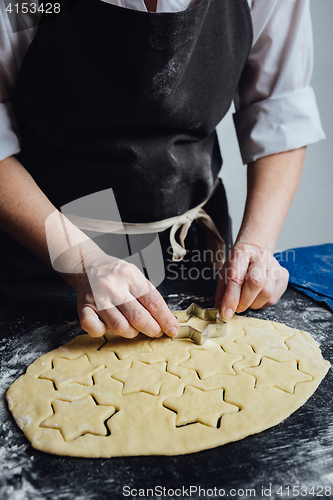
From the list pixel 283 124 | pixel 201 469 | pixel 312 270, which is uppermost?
pixel 283 124

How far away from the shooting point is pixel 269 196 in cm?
145

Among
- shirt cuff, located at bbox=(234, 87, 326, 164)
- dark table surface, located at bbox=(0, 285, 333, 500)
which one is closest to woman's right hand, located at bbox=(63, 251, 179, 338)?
dark table surface, located at bbox=(0, 285, 333, 500)

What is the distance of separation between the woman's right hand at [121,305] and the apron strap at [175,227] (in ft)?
0.92

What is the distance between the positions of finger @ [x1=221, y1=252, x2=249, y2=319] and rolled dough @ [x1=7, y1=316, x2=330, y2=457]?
0.07m

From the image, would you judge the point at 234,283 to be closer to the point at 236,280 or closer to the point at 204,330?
the point at 236,280

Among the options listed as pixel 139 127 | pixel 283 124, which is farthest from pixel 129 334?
pixel 283 124

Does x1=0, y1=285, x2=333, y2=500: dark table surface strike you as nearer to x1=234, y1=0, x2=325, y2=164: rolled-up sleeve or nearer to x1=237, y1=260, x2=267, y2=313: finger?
x1=237, y1=260, x2=267, y2=313: finger

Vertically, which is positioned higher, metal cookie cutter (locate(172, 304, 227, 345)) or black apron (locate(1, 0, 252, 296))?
black apron (locate(1, 0, 252, 296))

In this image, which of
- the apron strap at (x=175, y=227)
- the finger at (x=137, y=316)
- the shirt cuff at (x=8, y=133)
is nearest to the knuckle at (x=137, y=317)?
the finger at (x=137, y=316)

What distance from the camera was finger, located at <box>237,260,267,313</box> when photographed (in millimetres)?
1211

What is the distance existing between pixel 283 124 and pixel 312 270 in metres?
0.60

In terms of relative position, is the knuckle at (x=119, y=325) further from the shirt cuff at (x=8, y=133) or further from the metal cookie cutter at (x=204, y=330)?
the shirt cuff at (x=8, y=133)

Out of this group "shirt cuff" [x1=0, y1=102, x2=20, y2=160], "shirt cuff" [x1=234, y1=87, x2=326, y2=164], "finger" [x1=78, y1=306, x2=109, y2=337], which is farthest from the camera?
"shirt cuff" [x1=234, y1=87, x2=326, y2=164]

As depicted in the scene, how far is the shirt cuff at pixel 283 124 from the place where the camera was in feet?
4.94
